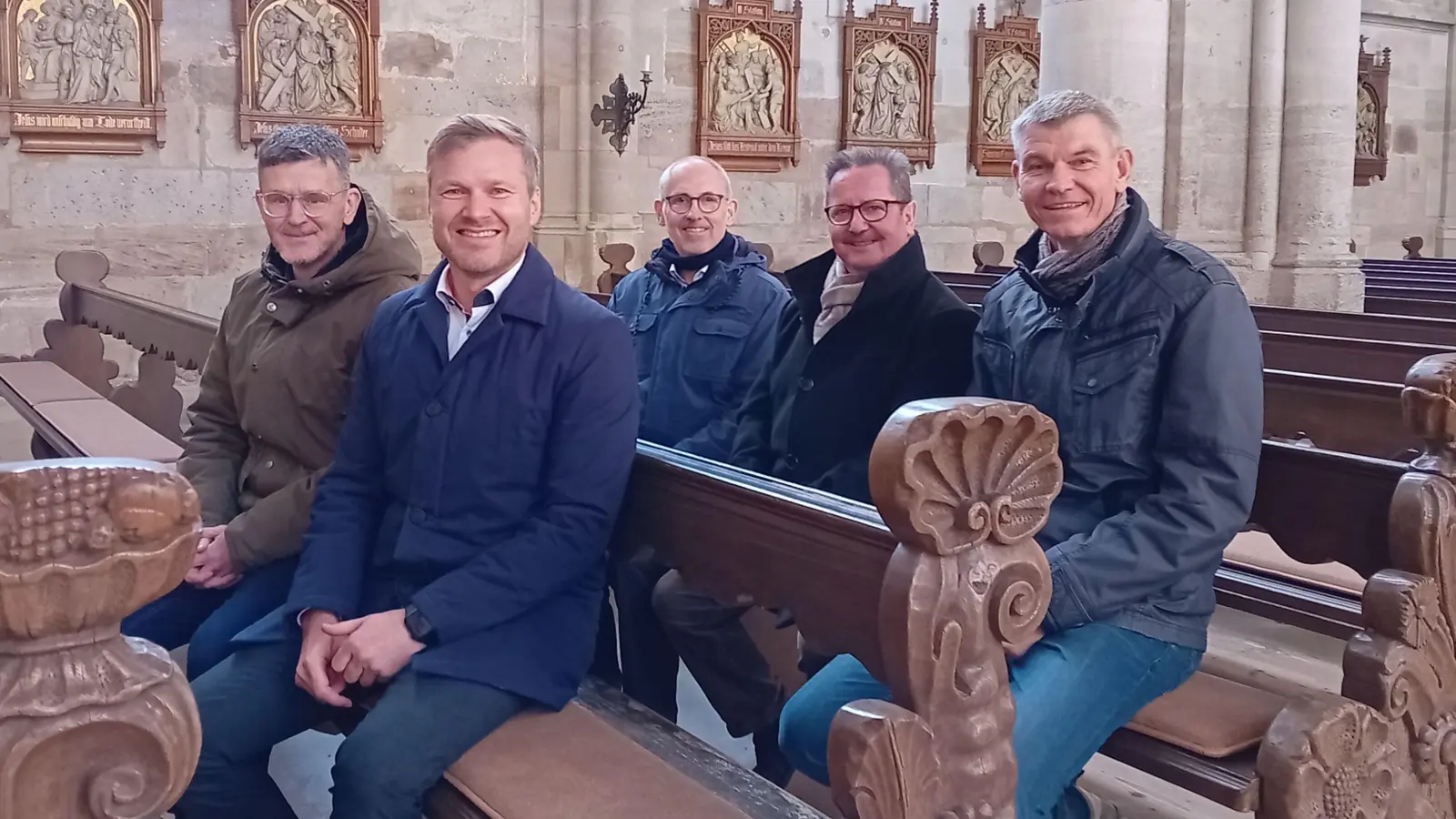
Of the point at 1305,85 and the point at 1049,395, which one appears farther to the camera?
the point at 1305,85

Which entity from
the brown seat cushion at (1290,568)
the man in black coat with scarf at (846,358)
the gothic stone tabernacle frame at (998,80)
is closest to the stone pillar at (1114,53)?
the brown seat cushion at (1290,568)

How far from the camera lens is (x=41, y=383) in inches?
227

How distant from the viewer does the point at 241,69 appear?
776 centimetres

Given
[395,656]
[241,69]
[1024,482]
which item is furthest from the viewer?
[241,69]

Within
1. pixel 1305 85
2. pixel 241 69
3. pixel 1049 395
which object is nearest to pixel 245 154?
pixel 241 69

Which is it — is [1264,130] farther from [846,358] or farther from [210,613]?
[210,613]

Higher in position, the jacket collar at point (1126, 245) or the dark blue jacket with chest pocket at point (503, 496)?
the jacket collar at point (1126, 245)

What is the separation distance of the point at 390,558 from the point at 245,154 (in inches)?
242

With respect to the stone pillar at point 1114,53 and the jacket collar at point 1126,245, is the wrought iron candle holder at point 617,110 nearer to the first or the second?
the stone pillar at point 1114,53

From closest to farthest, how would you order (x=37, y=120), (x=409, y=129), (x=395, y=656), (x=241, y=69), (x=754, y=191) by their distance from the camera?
(x=395, y=656) < (x=37, y=120) < (x=241, y=69) < (x=409, y=129) < (x=754, y=191)

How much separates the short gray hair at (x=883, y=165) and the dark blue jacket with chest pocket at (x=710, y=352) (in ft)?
1.61

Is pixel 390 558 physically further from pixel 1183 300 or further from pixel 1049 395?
pixel 1183 300

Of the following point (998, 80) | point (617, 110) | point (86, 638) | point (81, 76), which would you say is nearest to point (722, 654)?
point (86, 638)

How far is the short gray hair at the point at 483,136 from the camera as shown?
2379 mm
